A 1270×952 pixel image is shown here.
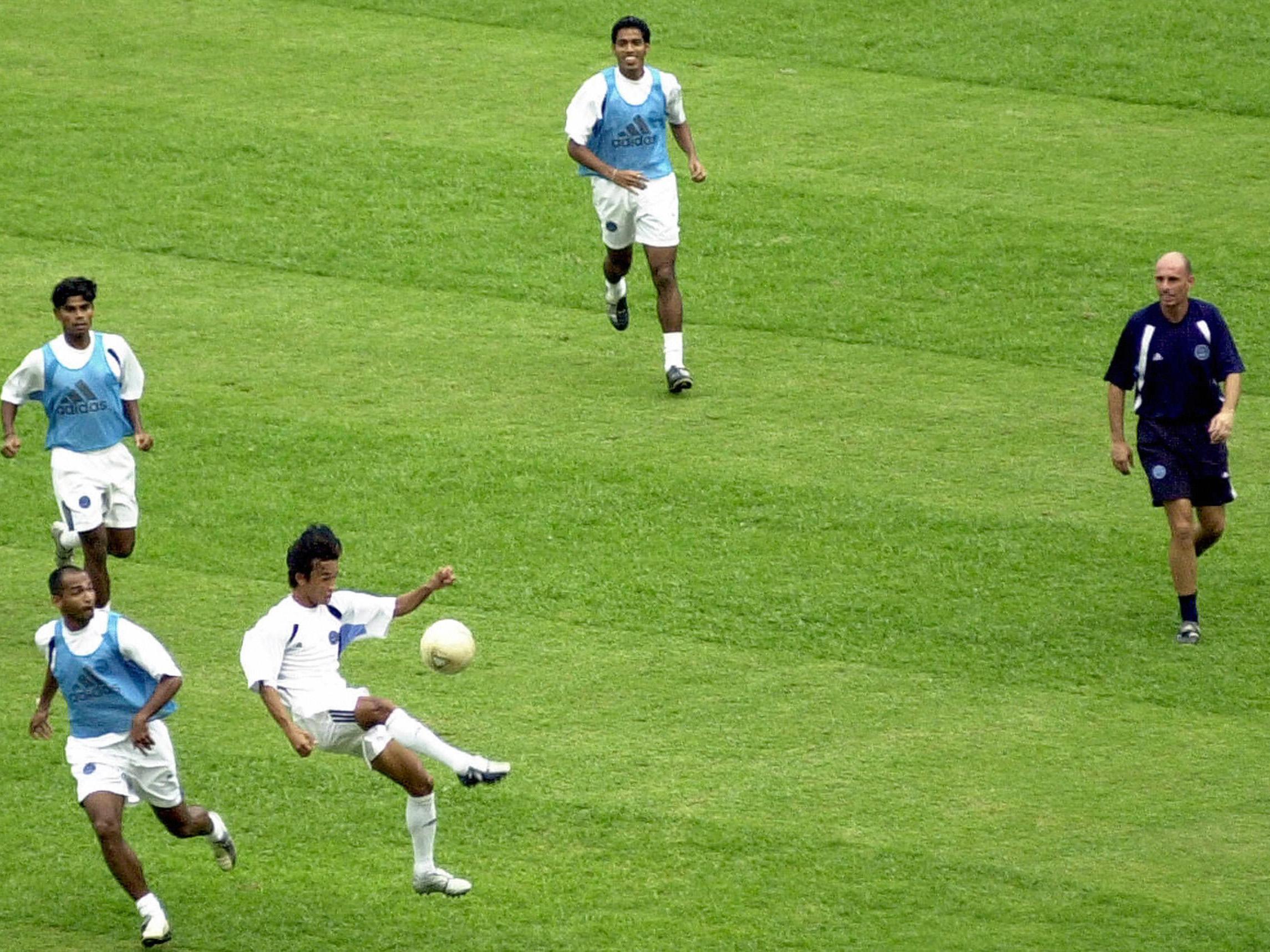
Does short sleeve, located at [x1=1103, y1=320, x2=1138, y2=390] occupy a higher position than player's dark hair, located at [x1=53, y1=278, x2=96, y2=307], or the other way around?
player's dark hair, located at [x1=53, y1=278, x2=96, y2=307]

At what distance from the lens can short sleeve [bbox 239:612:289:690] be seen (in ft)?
29.3

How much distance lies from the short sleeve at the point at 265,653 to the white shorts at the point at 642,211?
20.5ft

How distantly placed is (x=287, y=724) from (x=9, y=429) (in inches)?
148

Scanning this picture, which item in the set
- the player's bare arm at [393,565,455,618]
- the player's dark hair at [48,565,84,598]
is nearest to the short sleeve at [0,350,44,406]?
the player's dark hair at [48,565,84,598]

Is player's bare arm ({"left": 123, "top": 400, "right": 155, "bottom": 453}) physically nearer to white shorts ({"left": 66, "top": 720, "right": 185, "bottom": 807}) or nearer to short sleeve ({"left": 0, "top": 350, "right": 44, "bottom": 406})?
short sleeve ({"left": 0, "top": 350, "right": 44, "bottom": 406})

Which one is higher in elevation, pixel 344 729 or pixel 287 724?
pixel 287 724

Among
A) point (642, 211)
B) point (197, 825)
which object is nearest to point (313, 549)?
point (197, 825)

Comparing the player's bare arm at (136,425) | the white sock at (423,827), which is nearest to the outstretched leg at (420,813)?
the white sock at (423,827)

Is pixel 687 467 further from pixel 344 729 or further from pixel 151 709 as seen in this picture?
pixel 151 709

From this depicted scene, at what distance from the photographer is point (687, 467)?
14.0 meters

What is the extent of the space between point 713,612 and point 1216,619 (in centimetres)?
299

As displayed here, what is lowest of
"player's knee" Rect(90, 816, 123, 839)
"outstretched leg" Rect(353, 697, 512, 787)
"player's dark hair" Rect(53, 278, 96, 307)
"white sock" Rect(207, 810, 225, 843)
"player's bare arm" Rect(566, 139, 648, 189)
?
"white sock" Rect(207, 810, 225, 843)

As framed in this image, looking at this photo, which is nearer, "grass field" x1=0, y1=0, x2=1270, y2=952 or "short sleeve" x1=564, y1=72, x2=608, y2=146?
"grass field" x1=0, y1=0, x2=1270, y2=952

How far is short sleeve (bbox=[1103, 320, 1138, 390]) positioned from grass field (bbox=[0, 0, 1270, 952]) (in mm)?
1430
